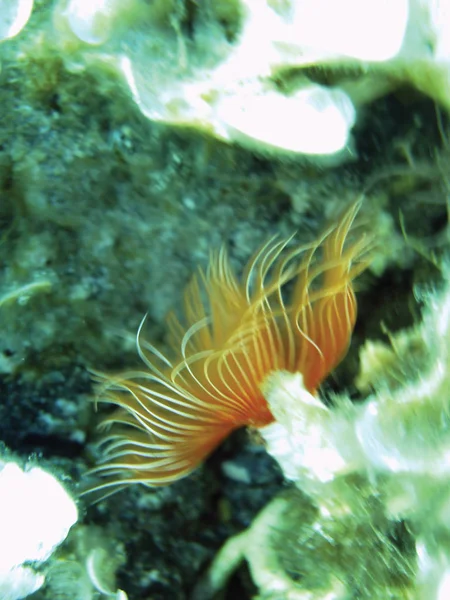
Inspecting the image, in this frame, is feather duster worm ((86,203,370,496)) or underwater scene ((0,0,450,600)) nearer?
underwater scene ((0,0,450,600))

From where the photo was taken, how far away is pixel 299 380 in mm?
1256

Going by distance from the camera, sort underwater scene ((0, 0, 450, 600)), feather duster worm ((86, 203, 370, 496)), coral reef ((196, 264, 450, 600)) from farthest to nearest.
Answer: feather duster worm ((86, 203, 370, 496)), underwater scene ((0, 0, 450, 600)), coral reef ((196, 264, 450, 600))

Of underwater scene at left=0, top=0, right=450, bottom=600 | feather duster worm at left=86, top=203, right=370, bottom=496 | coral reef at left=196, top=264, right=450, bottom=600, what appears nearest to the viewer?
coral reef at left=196, top=264, right=450, bottom=600

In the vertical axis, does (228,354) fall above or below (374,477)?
below

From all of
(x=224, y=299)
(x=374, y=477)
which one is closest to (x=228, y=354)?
(x=224, y=299)

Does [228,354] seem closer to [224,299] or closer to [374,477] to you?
[224,299]

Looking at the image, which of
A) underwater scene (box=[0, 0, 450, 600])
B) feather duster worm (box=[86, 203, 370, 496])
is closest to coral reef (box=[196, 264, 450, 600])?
underwater scene (box=[0, 0, 450, 600])

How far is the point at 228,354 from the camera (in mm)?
1413

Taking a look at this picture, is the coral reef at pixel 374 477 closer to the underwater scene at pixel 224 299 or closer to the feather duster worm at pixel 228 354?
the underwater scene at pixel 224 299

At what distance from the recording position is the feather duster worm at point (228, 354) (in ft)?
4.56

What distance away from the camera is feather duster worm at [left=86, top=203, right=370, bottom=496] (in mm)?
1389

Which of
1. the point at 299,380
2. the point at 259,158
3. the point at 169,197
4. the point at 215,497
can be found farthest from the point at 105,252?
the point at 215,497

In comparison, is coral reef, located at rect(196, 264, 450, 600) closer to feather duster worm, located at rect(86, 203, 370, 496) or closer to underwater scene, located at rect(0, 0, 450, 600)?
underwater scene, located at rect(0, 0, 450, 600)

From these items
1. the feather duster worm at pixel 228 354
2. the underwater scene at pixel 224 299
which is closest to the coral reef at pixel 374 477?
the underwater scene at pixel 224 299
